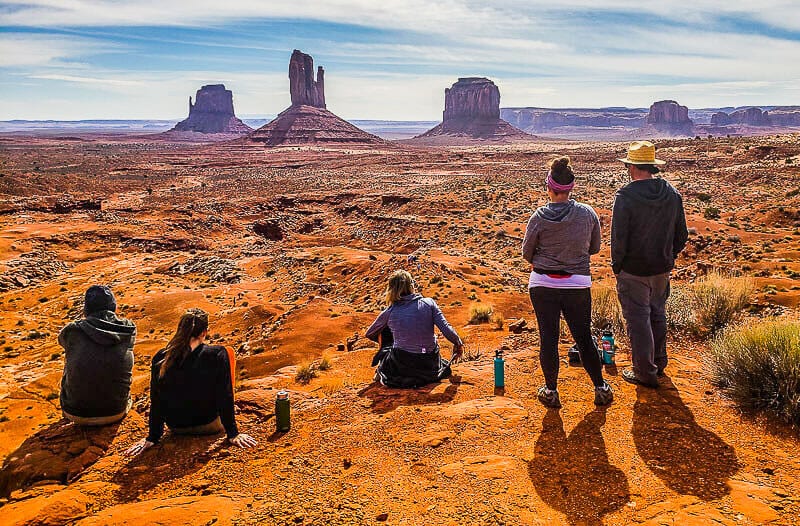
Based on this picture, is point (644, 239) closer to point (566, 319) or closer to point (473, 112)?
point (566, 319)

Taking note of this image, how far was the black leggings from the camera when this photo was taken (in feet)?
14.9

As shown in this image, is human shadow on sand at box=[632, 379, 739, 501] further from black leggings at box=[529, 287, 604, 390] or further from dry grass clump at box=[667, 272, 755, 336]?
dry grass clump at box=[667, 272, 755, 336]

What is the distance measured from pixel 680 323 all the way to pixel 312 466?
5.62 meters

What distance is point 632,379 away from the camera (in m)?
5.35

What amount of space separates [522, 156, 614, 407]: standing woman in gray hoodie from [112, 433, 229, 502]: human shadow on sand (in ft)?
10.7

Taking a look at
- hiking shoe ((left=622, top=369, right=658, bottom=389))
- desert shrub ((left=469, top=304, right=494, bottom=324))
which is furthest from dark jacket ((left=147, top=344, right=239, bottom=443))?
desert shrub ((left=469, top=304, right=494, bottom=324))

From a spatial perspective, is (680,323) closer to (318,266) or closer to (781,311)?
(781,311)

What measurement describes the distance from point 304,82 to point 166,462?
155 meters

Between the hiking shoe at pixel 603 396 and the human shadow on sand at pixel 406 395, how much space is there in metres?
1.45

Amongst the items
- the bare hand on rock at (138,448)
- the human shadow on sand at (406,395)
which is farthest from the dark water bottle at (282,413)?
the bare hand on rock at (138,448)

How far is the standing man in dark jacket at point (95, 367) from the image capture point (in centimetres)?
528

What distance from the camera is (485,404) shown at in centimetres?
516

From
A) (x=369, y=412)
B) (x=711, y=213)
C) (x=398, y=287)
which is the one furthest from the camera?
(x=711, y=213)

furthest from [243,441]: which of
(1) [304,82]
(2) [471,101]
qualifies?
(2) [471,101]
